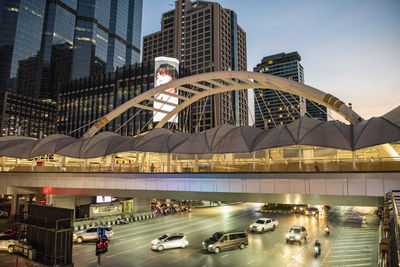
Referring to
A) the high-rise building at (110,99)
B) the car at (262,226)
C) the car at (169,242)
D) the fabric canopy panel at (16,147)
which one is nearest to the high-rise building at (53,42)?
the high-rise building at (110,99)

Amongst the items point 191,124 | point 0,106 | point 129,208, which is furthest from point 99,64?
point 129,208

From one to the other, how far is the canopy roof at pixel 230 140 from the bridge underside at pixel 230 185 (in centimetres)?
276

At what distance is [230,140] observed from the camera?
24.2 metres

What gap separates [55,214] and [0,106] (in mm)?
129822

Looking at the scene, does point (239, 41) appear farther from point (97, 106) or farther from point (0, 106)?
Answer: point (0, 106)

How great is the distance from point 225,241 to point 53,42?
177521 millimetres

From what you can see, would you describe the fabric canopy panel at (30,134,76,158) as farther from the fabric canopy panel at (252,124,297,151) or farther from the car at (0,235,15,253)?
the fabric canopy panel at (252,124,297,151)

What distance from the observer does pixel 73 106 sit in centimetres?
10788

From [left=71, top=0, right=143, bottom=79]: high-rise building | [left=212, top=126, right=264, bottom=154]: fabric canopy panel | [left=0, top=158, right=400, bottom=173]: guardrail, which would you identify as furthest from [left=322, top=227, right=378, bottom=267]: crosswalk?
[left=71, top=0, right=143, bottom=79]: high-rise building

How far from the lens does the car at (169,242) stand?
24.0 metres

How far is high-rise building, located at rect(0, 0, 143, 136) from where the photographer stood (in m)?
144

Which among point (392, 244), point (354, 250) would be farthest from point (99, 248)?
point (354, 250)

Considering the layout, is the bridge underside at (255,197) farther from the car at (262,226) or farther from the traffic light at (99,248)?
the car at (262,226)

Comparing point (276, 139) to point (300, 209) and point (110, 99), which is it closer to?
point (300, 209)
